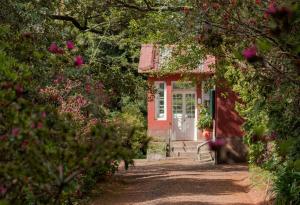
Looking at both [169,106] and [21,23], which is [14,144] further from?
[169,106]

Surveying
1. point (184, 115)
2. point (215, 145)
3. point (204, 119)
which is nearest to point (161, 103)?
point (184, 115)

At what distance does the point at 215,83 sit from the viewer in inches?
829

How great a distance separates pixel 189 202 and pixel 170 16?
586 centimetres

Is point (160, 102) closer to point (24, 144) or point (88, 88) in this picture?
point (88, 88)

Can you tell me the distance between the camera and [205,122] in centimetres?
3262

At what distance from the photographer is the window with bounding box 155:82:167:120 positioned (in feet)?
113

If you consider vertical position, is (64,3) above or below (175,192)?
above

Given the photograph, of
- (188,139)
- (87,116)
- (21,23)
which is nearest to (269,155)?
(87,116)

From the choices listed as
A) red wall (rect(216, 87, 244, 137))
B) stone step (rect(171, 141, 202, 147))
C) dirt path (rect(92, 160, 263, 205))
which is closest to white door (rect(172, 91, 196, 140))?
stone step (rect(171, 141, 202, 147))

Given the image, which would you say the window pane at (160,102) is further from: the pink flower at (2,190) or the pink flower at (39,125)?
the pink flower at (39,125)

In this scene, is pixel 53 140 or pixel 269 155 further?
pixel 269 155

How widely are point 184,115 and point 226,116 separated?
9.25m

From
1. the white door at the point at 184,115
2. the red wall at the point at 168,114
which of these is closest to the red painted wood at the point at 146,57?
the red wall at the point at 168,114

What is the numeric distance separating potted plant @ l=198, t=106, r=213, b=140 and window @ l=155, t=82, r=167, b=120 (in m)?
2.32
